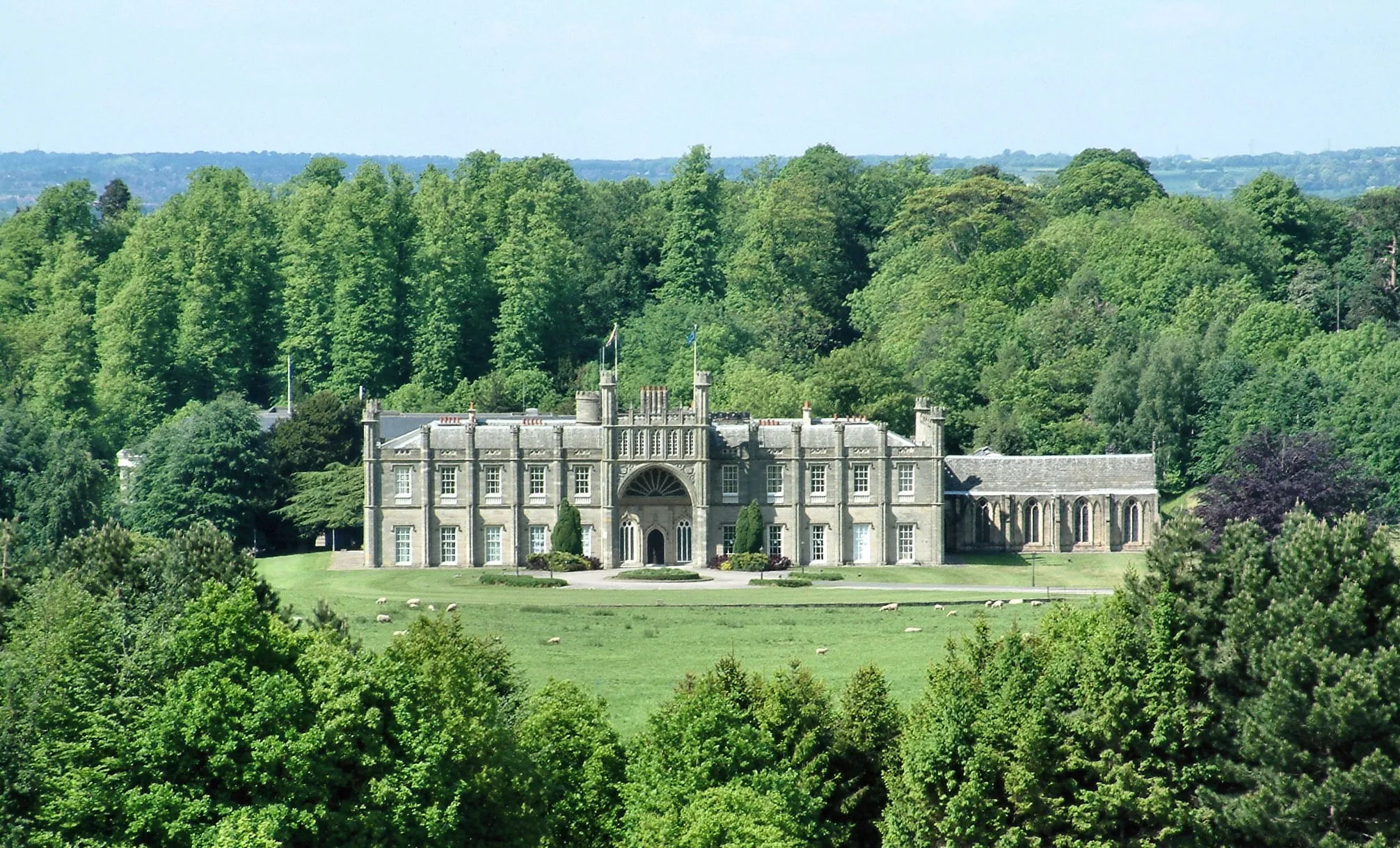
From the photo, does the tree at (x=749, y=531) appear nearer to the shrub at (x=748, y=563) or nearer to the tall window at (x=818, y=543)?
the shrub at (x=748, y=563)

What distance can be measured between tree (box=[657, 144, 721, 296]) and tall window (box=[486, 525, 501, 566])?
176ft

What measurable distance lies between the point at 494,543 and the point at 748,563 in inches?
432

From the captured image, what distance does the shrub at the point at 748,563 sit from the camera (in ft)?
333

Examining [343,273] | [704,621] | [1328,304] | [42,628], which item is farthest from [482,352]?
[42,628]

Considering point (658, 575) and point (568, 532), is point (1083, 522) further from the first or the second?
point (568, 532)

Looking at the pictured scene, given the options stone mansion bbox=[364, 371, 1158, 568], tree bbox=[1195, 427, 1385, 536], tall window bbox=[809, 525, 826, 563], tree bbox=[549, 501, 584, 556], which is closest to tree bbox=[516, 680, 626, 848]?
tree bbox=[1195, 427, 1385, 536]

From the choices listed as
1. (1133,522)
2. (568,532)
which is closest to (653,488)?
(568,532)

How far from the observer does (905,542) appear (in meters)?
104

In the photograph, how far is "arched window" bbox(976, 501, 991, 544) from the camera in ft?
351

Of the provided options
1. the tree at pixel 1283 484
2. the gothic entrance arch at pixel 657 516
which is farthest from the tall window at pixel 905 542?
the tree at pixel 1283 484

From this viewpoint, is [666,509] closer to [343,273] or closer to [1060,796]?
[343,273]

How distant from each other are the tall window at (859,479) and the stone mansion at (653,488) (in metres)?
0.04

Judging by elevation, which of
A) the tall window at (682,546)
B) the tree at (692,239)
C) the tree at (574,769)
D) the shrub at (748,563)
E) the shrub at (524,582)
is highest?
the tree at (692,239)

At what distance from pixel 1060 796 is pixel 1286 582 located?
6.88 m
